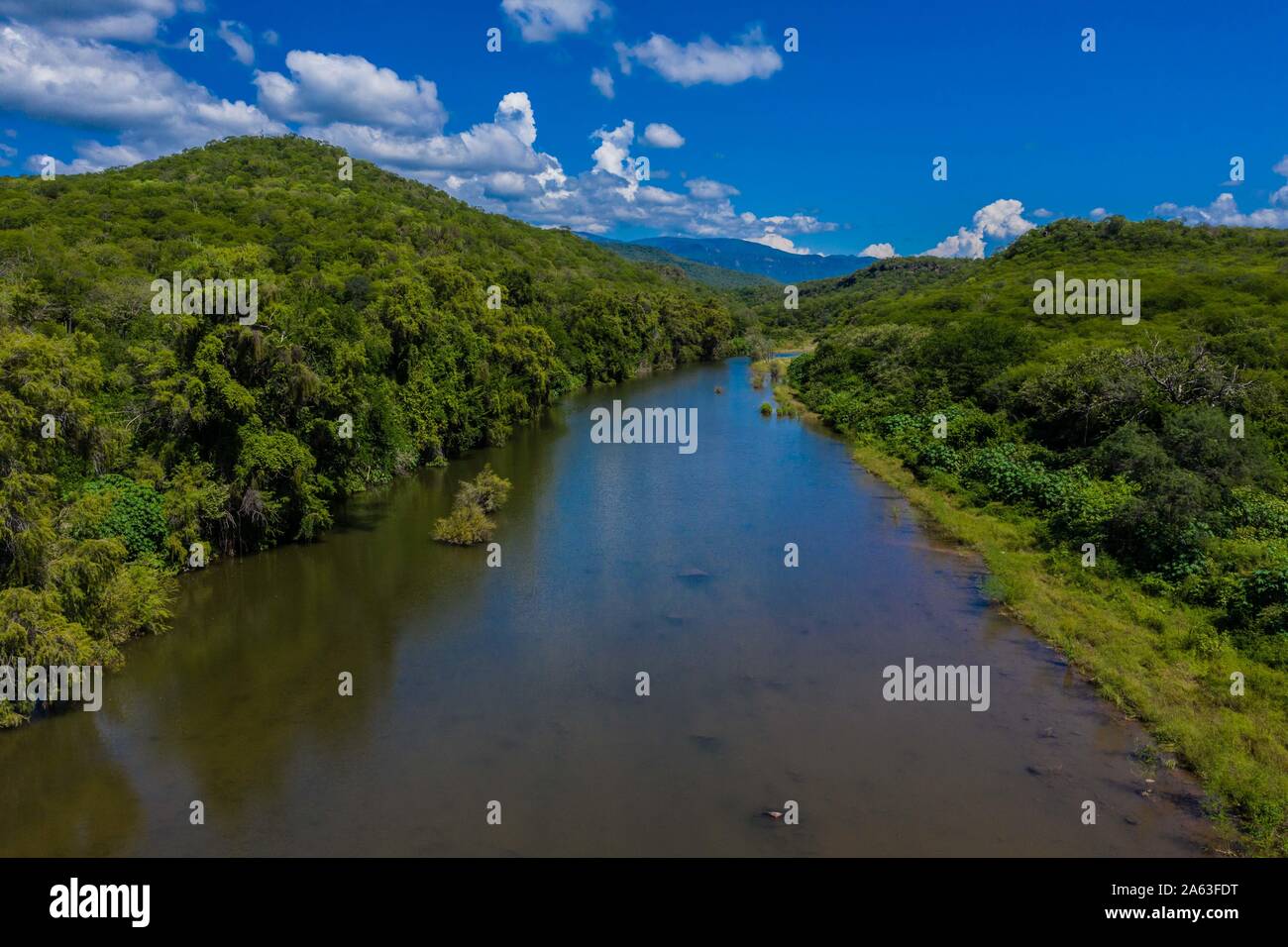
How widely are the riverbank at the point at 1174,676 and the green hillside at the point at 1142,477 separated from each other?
0.15 feet

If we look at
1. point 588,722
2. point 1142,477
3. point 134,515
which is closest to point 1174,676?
point 1142,477

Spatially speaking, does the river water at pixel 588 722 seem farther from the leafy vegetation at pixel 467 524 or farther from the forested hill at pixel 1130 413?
the forested hill at pixel 1130 413

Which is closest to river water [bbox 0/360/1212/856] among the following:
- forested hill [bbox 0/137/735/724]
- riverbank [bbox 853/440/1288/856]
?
riverbank [bbox 853/440/1288/856]

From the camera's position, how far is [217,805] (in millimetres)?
13953

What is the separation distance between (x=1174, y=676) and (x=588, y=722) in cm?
1324

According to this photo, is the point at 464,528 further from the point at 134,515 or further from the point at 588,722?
the point at 588,722

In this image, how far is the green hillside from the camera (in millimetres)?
17016

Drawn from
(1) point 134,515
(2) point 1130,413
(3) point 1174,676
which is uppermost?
(2) point 1130,413

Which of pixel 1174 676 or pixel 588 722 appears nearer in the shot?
pixel 588 722

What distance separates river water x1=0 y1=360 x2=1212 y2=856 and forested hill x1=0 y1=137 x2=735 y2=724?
2329 millimetres

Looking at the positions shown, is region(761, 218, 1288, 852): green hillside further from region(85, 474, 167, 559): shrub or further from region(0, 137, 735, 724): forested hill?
region(85, 474, 167, 559): shrub

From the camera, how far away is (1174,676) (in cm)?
1781

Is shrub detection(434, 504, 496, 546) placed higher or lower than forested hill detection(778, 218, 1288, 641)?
lower
